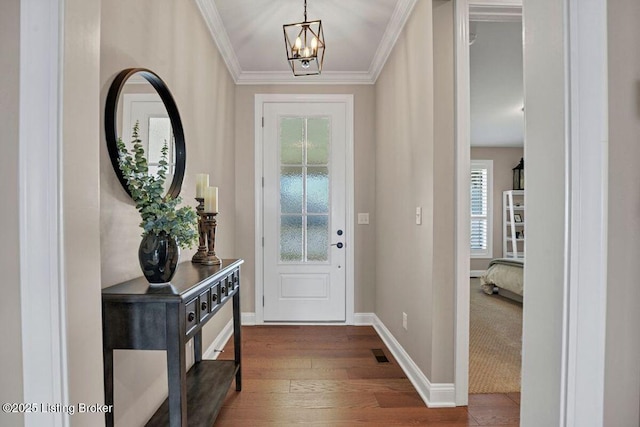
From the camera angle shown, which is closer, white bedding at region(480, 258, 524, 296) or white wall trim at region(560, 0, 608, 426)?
white wall trim at region(560, 0, 608, 426)

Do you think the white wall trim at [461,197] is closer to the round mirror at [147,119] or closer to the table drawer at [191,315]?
the table drawer at [191,315]

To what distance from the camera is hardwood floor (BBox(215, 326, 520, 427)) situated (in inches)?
76.0

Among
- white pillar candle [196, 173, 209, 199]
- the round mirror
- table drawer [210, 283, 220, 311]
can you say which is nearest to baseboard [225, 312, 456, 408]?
table drawer [210, 283, 220, 311]

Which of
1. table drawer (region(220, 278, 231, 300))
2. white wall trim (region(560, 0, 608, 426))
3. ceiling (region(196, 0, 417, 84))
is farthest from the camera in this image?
ceiling (region(196, 0, 417, 84))

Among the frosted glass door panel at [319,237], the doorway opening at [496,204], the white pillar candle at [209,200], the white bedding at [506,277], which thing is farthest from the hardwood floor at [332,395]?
the white bedding at [506,277]

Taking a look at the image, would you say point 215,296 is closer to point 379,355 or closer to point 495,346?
point 379,355

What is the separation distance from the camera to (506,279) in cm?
480

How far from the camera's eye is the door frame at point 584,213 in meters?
0.80

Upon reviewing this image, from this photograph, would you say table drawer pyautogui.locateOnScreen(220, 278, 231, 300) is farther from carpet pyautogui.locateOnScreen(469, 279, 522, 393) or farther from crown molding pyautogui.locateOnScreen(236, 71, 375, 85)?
crown molding pyautogui.locateOnScreen(236, 71, 375, 85)

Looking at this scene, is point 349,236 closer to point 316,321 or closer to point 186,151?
point 316,321

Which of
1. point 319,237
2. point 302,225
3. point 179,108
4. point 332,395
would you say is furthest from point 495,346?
point 179,108

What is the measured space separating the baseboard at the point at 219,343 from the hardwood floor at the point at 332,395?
2.8 inches

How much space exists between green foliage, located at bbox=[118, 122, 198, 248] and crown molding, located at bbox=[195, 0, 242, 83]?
1544mm

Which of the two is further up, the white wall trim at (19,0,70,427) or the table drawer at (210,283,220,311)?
the white wall trim at (19,0,70,427)
